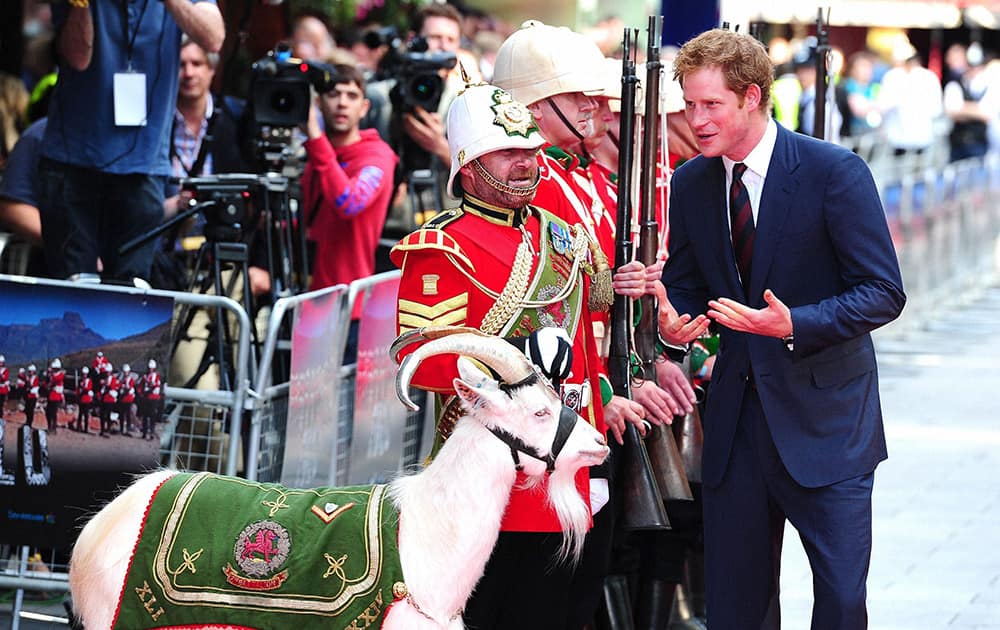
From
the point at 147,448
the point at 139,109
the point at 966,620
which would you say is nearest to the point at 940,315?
the point at 966,620

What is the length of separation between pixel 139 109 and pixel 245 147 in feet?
3.37

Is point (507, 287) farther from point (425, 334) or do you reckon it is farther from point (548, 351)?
point (425, 334)

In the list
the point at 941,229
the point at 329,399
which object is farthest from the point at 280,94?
the point at 941,229

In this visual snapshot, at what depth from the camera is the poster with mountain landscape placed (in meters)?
6.46

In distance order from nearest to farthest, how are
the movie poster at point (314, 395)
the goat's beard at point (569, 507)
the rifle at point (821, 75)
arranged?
the goat's beard at point (569, 507), the movie poster at point (314, 395), the rifle at point (821, 75)

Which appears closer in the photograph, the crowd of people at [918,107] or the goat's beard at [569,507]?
the goat's beard at [569,507]

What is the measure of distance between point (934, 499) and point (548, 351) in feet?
19.8

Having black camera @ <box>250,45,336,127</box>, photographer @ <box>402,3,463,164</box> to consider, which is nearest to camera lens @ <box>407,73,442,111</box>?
photographer @ <box>402,3,463,164</box>

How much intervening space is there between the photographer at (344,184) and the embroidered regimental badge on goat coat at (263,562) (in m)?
3.77

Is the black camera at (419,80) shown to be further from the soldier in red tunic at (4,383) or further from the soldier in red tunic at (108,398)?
the soldier in red tunic at (4,383)

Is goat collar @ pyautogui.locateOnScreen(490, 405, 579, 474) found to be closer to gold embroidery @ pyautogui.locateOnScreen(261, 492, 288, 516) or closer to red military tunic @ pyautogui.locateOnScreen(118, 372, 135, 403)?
gold embroidery @ pyautogui.locateOnScreen(261, 492, 288, 516)

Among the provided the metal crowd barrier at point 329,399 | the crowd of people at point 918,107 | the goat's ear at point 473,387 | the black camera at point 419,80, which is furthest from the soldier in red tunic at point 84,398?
the crowd of people at point 918,107

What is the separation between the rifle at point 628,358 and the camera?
5.93 meters

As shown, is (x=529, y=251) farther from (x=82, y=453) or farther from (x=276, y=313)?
(x=82, y=453)
